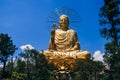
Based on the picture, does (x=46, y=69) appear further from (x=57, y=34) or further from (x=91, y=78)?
(x=57, y=34)

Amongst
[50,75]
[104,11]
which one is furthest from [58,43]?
[50,75]

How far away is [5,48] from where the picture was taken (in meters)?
29.5

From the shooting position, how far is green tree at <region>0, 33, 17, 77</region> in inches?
1157

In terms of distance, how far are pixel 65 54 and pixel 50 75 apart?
7.63 m

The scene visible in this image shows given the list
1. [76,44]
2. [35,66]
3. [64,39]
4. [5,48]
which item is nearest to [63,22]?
[64,39]

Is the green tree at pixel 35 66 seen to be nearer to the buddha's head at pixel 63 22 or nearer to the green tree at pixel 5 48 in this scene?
the green tree at pixel 5 48

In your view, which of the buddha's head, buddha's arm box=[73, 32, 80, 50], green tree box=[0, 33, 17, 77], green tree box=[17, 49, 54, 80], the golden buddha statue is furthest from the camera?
the buddha's head

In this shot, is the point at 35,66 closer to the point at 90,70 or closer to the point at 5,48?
the point at 90,70

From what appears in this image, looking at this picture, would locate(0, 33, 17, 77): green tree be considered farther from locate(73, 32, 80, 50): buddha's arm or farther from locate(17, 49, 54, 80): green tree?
locate(73, 32, 80, 50): buddha's arm

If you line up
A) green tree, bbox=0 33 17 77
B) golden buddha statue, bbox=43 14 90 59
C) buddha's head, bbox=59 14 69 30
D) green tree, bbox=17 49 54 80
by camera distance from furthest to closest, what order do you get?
buddha's head, bbox=59 14 69 30, golden buddha statue, bbox=43 14 90 59, green tree, bbox=0 33 17 77, green tree, bbox=17 49 54 80

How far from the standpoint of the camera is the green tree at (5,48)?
29.4 m

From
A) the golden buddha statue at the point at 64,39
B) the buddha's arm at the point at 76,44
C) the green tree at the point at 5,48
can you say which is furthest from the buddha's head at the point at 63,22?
the green tree at the point at 5,48

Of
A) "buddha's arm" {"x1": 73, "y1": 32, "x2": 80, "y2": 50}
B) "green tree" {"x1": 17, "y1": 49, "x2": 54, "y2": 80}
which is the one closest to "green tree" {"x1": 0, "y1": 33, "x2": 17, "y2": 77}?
"green tree" {"x1": 17, "y1": 49, "x2": 54, "y2": 80}

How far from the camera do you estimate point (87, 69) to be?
24969mm
